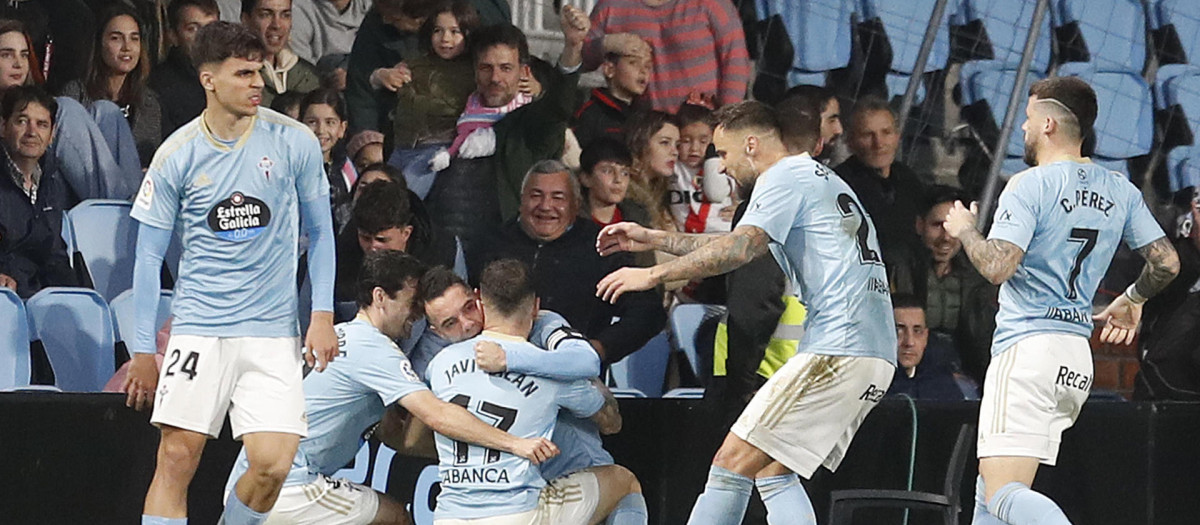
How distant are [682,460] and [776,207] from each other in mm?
1990

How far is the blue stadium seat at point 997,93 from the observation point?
26.4 feet

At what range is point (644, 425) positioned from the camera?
24.5ft

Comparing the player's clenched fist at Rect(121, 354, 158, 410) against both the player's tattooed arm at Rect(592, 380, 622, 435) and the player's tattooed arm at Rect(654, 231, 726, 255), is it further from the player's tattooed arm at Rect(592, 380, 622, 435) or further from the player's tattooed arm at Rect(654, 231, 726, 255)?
the player's tattooed arm at Rect(654, 231, 726, 255)

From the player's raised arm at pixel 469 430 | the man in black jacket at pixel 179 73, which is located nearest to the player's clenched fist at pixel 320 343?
the player's raised arm at pixel 469 430

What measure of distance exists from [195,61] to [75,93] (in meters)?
1.34

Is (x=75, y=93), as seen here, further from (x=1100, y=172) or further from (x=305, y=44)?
(x=1100, y=172)

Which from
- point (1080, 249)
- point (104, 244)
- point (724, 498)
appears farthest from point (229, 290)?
point (1080, 249)

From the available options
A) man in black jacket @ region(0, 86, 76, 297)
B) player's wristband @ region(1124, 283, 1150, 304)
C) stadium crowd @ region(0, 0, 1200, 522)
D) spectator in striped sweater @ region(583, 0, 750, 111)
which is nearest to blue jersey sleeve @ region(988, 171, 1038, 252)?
player's wristband @ region(1124, 283, 1150, 304)

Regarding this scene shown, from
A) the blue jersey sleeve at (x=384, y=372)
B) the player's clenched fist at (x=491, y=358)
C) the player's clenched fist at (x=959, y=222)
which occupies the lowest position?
the blue jersey sleeve at (x=384, y=372)

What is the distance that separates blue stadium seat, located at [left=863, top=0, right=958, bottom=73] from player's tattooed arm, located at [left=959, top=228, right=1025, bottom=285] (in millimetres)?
2542

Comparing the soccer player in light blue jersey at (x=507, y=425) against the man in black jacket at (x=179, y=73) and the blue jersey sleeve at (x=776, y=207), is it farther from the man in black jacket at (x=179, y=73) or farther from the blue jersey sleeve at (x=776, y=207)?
the man in black jacket at (x=179, y=73)

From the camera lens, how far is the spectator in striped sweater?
24.9 feet

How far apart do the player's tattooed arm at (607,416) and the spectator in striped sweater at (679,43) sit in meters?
1.68

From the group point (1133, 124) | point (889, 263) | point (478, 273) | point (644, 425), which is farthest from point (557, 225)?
point (1133, 124)
